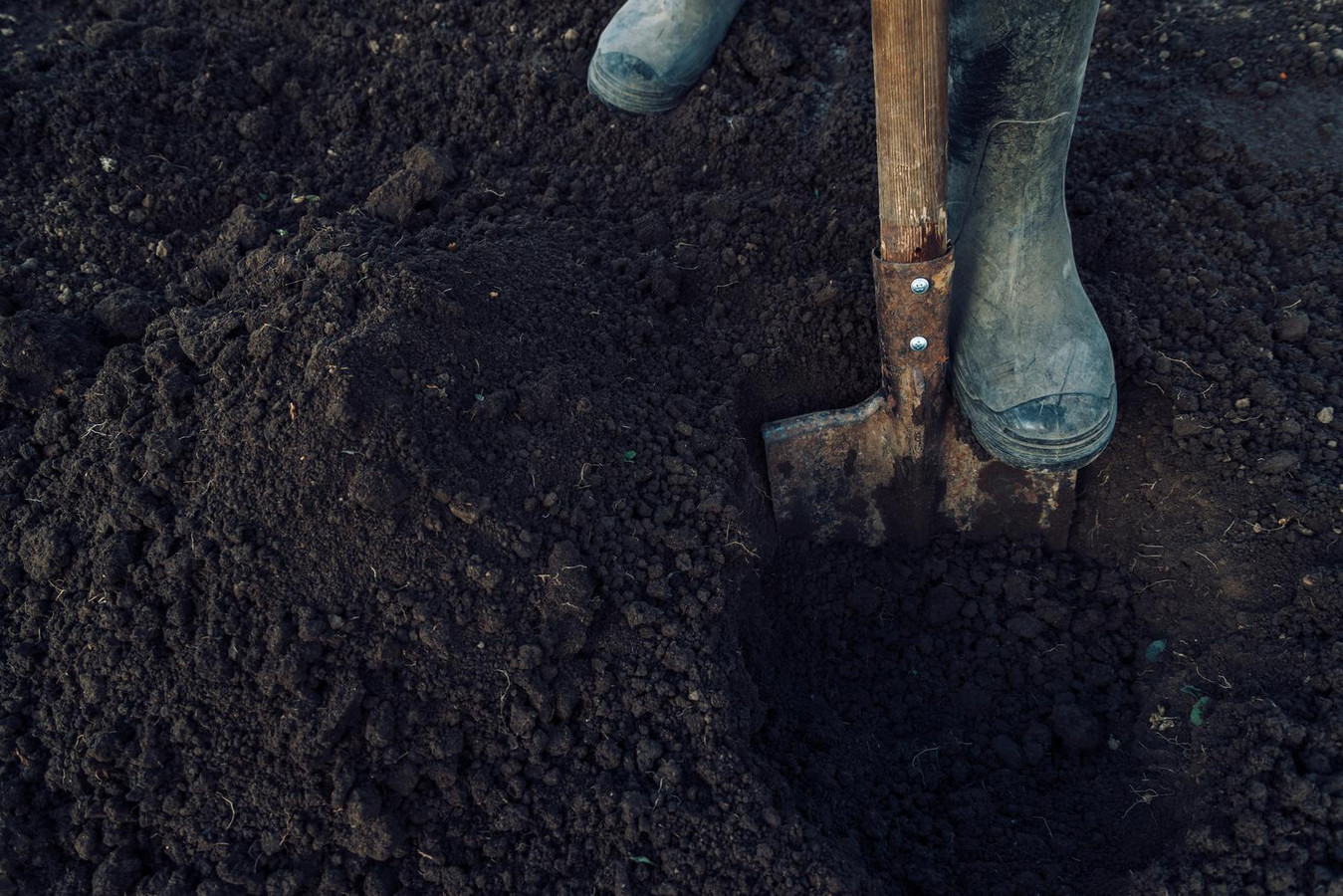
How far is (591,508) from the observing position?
6.93 ft

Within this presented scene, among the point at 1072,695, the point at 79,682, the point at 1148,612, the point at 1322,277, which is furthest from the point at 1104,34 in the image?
the point at 79,682

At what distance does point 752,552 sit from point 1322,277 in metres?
1.72

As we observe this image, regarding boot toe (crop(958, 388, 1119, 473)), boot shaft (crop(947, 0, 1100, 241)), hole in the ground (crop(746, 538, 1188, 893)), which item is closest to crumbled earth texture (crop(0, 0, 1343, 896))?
hole in the ground (crop(746, 538, 1188, 893))

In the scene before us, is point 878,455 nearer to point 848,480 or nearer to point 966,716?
point 848,480

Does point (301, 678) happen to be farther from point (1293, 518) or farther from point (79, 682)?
point (1293, 518)

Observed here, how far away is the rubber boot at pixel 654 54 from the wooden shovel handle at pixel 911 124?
1.06 metres

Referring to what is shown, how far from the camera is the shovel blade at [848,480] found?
2.48m

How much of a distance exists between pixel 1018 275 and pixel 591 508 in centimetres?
122

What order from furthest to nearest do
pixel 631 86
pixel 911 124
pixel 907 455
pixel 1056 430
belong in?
pixel 631 86, pixel 907 455, pixel 1056 430, pixel 911 124

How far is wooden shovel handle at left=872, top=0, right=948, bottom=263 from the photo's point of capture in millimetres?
1768

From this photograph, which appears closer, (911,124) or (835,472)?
(911,124)

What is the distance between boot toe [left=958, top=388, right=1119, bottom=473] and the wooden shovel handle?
0.51 metres

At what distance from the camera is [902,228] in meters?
2.06

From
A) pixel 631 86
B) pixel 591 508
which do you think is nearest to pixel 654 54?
pixel 631 86
